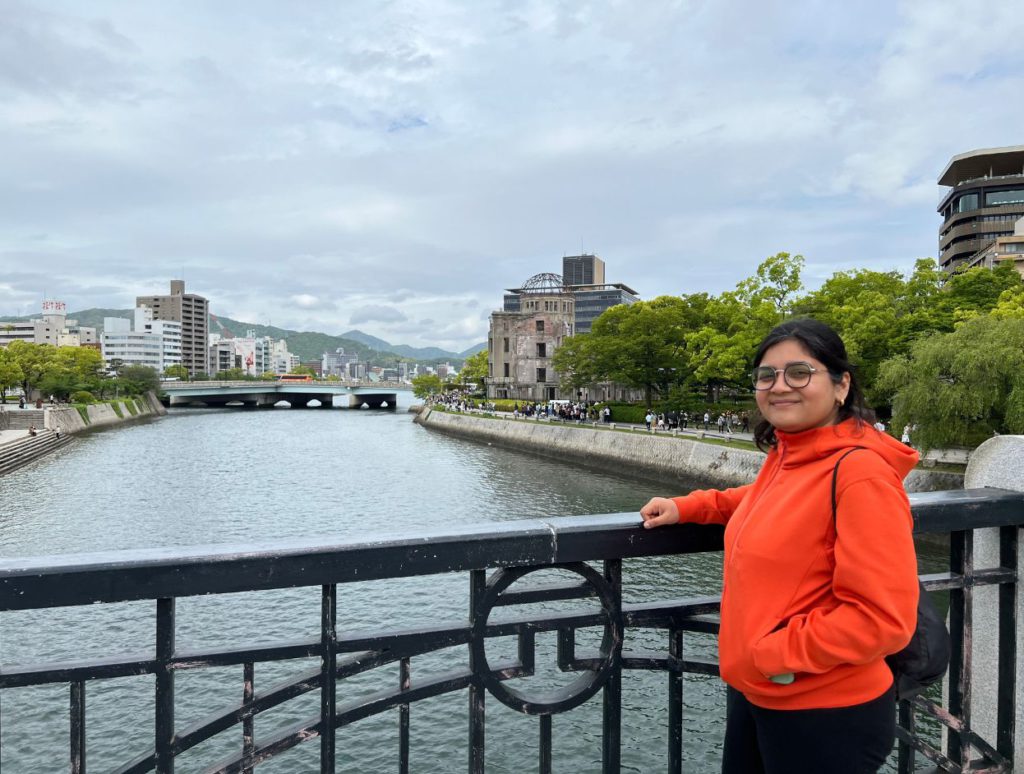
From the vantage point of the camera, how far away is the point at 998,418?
23656 millimetres

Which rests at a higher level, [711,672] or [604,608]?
[604,608]

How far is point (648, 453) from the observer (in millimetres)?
39875

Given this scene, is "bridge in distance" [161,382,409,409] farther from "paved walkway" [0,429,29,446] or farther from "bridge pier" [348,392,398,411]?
"paved walkway" [0,429,29,446]

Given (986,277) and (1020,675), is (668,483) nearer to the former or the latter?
(986,277)

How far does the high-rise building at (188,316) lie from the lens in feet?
575

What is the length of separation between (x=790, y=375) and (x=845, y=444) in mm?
318

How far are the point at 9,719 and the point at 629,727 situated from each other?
973cm

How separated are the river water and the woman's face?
1.22 meters

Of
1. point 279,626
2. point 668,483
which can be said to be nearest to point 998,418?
point 668,483

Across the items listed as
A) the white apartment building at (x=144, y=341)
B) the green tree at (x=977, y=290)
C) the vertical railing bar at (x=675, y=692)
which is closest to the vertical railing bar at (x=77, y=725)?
the vertical railing bar at (x=675, y=692)

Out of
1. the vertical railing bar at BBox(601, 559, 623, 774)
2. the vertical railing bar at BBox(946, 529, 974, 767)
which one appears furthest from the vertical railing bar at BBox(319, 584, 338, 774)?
the vertical railing bar at BBox(946, 529, 974, 767)

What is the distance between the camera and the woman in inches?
77.0

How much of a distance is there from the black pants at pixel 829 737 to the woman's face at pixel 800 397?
879mm

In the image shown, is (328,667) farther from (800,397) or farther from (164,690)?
(800,397)
